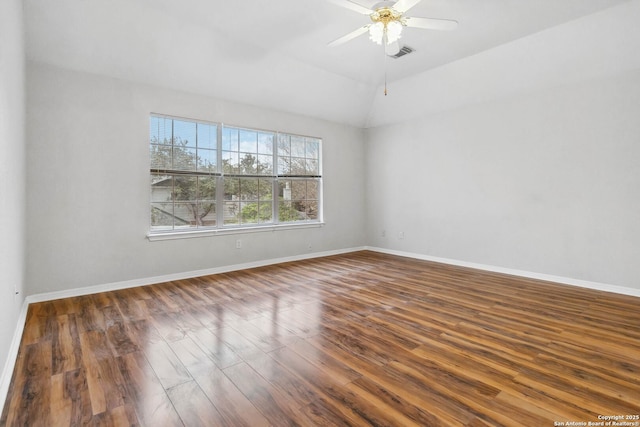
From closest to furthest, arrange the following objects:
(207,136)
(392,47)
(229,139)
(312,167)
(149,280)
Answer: (392,47) < (149,280) < (207,136) < (229,139) < (312,167)

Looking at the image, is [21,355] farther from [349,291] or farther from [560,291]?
[560,291]

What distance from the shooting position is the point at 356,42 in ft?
12.8

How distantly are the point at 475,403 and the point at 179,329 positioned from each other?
2.26 m

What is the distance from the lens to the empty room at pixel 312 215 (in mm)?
1810

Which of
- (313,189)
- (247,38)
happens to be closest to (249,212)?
(313,189)

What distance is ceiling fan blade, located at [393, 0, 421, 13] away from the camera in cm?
246

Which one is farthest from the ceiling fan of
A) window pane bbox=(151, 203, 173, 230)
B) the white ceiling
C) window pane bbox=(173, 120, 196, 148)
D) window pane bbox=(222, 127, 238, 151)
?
window pane bbox=(151, 203, 173, 230)

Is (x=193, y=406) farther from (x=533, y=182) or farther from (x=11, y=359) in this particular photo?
(x=533, y=182)

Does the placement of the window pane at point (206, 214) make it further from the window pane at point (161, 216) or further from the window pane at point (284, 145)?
the window pane at point (284, 145)

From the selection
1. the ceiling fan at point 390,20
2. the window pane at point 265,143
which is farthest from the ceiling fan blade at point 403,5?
the window pane at point 265,143

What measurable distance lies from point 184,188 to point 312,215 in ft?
7.85

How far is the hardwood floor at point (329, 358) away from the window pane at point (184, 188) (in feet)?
4.48

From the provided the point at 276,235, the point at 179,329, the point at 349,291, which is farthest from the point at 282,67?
the point at 179,329

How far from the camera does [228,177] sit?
15.5ft
